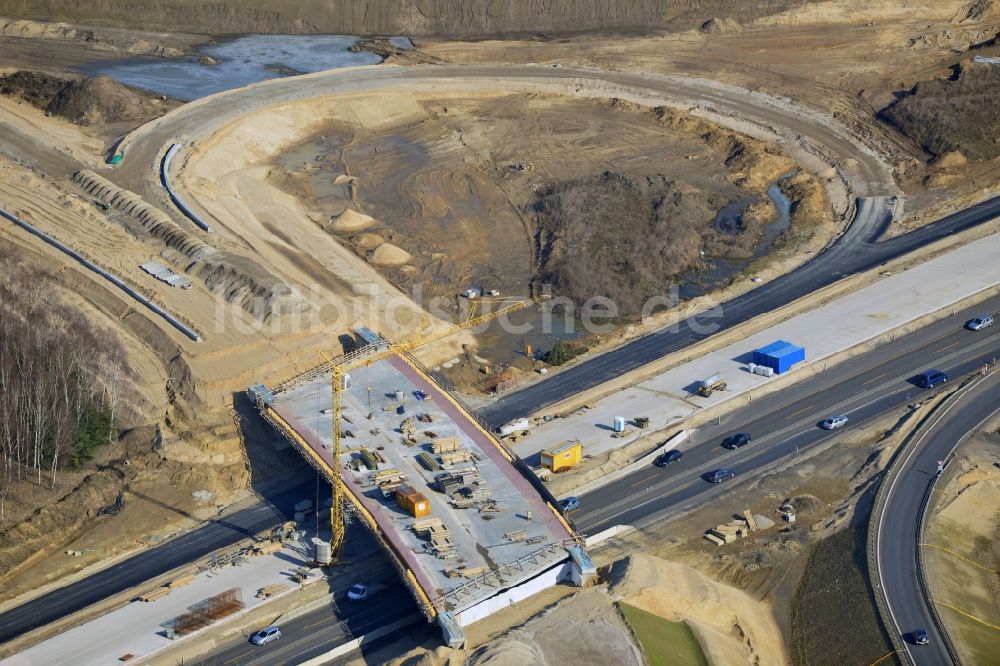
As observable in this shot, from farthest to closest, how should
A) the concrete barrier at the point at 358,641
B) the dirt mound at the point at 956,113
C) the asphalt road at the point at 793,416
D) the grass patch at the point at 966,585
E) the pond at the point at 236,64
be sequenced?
the pond at the point at 236,64 < the dirt mound at the point at 956,113 < the asphalt road at the point at 793,416 < the concrete barrier at the point at 358,641 < the grass patch at the point at 966,585

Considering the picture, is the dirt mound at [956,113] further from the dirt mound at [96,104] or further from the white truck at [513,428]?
the dirt mound at [96,104]

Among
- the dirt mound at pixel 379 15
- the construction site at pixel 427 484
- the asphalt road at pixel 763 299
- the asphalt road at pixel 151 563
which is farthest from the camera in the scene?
the dirt mound at pixel 379 15

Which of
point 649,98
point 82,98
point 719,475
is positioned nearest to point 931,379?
point 719,475

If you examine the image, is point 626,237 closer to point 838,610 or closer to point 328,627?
point 838,610

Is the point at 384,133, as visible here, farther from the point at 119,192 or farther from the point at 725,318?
the point at 725,318

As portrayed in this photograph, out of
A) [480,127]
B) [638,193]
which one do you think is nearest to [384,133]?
[480,127]

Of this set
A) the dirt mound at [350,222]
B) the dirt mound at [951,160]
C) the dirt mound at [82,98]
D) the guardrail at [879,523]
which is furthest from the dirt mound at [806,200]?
the dirt mound at [82,98]
